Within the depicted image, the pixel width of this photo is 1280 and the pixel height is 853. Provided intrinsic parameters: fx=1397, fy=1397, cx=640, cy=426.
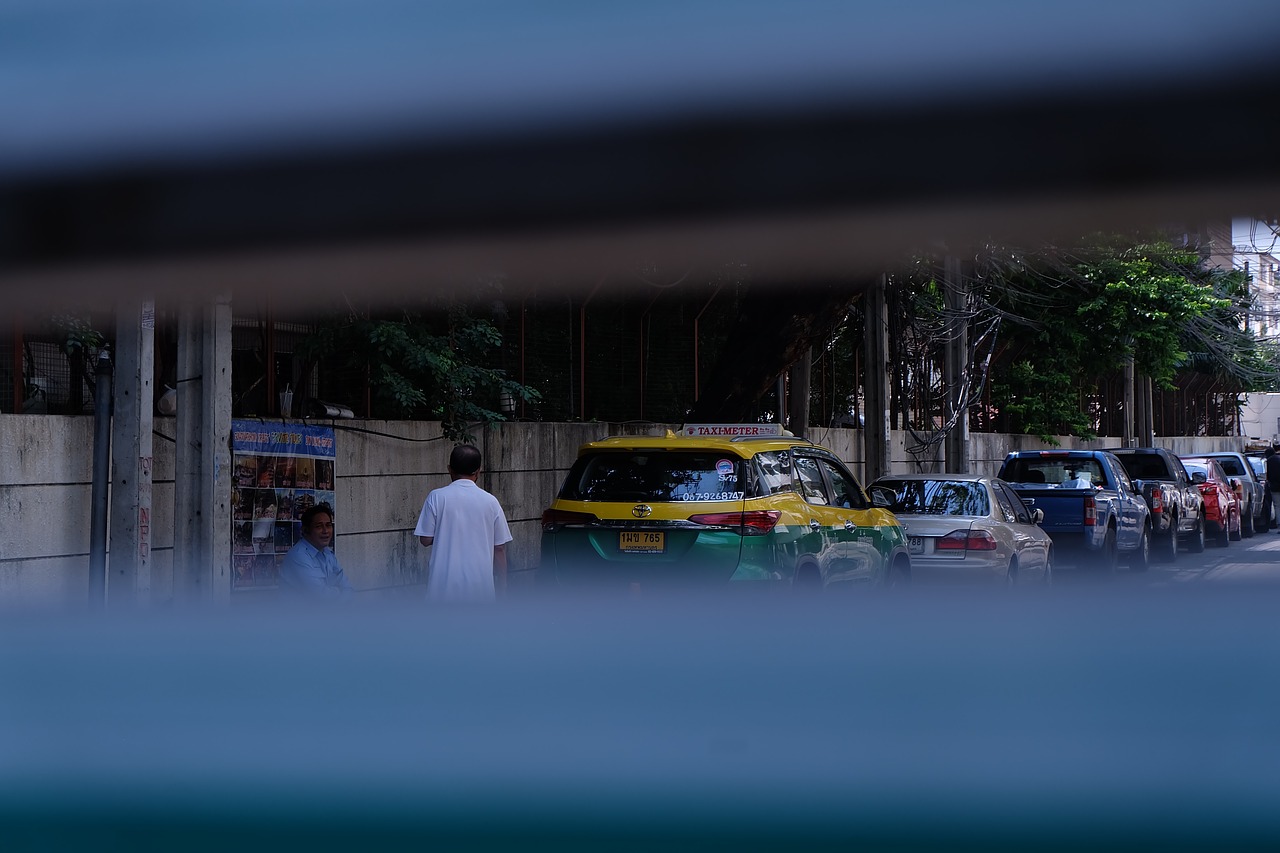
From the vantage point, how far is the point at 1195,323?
2383 centimetres

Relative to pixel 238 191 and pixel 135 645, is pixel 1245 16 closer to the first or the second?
pixel 238 191

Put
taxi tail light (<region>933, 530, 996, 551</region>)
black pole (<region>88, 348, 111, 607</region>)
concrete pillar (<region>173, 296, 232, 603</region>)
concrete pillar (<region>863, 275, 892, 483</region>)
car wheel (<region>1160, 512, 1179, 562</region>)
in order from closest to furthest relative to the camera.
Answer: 1. black pole (<region>88, 348, 111, 607</region>)
2. concrete pillar (<region>173, 296, 232, 603</region>)
3. taxi tail light (<region>933, 530, 996, 551</region>)
4. concrete pillar (<region>863, 275, 892, 483</region>)
5. car wheel (<region>1160, 512, 1179, 562</region>)

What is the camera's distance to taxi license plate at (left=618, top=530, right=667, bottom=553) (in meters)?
8.77

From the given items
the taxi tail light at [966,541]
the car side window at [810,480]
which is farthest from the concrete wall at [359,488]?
the taxi tail light at [966,541]

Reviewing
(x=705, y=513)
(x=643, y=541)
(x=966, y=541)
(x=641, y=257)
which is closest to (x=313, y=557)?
(x=643, y=541)

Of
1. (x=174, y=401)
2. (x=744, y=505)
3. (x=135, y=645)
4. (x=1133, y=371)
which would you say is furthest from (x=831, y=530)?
(x=1133, y=371)

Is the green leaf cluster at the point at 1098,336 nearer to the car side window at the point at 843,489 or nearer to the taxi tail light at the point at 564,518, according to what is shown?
the car side window at the point at 843,489

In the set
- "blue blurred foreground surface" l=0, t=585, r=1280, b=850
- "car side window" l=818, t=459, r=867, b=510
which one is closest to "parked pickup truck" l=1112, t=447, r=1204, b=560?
"car side window" l=818, t=459, r=867, b=510

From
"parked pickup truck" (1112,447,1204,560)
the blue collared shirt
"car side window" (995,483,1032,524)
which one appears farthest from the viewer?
"parked pickup truck" (1112,447,1204,560)

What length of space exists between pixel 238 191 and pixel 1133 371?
1103 inches

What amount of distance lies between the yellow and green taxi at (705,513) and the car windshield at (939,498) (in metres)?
2.75

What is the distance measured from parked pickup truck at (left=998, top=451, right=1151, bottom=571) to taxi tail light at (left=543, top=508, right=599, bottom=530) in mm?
7755

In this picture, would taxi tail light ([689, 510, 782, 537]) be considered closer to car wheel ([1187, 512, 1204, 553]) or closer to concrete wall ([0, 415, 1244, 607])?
concrete wall ([0, 415, 1244, 607])

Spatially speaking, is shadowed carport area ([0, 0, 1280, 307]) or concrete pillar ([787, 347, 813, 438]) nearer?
shadowed carport area ([0, 0, 1280, 307])
